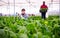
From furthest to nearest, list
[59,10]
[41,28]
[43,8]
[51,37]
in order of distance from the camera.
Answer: [59,10] → [43,8] → [41,28] → [51,37]

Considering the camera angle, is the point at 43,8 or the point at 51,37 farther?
the point at 43,8

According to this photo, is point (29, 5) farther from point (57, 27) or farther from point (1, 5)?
point (57, 27)

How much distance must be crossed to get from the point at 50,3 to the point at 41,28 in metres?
16.6

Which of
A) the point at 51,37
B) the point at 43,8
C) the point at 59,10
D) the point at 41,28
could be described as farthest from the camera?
the point at 59,10

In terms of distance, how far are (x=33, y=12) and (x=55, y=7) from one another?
2.10 m

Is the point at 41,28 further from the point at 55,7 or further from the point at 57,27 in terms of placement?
the point at 55,7

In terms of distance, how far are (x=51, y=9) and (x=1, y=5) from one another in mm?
4507

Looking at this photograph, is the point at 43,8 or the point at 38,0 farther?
the point at 38,0

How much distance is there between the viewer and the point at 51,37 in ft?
8.46

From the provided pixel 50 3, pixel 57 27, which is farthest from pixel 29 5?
pixel 57 27

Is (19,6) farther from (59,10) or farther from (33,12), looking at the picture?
(59,10)

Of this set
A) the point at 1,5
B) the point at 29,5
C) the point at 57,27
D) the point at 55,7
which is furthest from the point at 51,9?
the point at 57,27

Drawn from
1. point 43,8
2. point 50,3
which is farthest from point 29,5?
point 43,8

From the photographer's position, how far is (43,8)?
1139 centimetres
